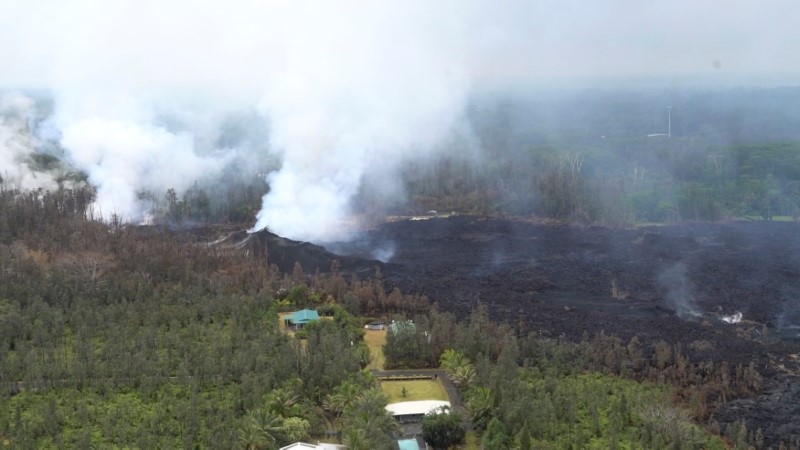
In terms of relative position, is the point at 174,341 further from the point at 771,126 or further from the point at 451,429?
the point at 771,126

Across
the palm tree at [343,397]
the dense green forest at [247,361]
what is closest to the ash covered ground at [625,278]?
the dense green forest at [247,361]

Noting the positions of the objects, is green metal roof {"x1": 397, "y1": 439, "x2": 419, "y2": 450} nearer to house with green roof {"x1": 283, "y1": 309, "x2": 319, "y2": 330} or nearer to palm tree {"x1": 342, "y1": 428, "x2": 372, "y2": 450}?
palm tree {"x1": 342, "y1": 428, "x2": 372, "y2": 450}

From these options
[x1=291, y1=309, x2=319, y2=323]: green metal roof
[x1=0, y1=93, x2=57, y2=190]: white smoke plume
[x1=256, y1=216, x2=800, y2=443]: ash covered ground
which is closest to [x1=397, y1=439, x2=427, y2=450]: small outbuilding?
[x1=256, y1=216, x2=800, y2=443]: ash covered ground

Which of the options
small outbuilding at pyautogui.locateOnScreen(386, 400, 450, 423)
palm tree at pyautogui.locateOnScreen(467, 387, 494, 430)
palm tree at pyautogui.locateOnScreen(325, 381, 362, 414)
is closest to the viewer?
palm tree at pyautogui.locateOnScreen(467, 387, 494, 430)

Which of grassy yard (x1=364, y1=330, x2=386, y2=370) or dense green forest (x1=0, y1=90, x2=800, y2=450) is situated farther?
grassy yard (x1=364, y1=330, x2=386, y2=370)

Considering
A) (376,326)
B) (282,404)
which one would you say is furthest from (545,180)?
(282,404)

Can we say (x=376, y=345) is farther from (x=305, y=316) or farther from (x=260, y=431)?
(x=260, y=431)
